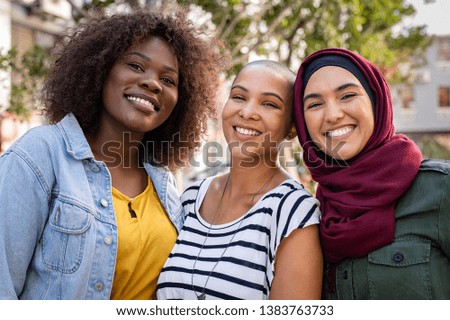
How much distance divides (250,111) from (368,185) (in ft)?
2.63

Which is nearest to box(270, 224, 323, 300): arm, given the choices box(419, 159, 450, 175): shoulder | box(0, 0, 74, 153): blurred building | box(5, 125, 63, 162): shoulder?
box(419, 159, 450, 175): shoulder

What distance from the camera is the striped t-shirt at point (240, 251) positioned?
108 inches

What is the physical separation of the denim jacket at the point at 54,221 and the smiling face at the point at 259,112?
0.81 metres

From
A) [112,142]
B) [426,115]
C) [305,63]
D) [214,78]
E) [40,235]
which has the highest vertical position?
[426,115]

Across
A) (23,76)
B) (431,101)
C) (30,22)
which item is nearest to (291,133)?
(23,76)

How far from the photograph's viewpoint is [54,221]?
262cm

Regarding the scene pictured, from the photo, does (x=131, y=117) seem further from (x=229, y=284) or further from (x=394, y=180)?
(x=394, y=180)

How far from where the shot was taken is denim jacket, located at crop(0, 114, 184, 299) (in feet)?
8.22

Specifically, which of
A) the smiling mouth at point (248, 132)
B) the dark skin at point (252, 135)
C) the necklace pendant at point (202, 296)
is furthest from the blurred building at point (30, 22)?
the necklace pendant at point (202, 296)

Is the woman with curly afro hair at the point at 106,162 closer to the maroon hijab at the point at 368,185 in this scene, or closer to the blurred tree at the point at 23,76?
the maroon hijab at the point at 368,185
